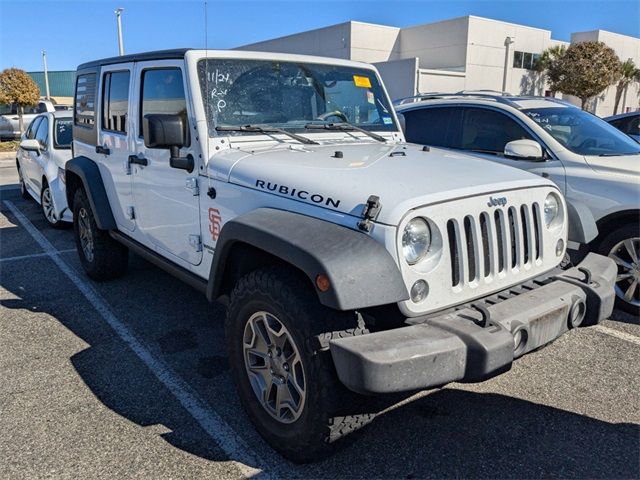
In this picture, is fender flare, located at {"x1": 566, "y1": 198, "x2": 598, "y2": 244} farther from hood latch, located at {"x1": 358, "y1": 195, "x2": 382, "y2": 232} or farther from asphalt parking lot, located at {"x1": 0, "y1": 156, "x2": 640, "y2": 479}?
hood latch, located at {"x1": 358, "y1": 195, "x2": 382, "y2": 232}

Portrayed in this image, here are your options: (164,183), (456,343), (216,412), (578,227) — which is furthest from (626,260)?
(164,183)

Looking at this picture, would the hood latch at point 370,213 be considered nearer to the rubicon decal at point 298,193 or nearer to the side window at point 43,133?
the rubicon decal at point 298,193

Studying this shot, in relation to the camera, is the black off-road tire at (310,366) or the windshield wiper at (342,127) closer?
the black off-road tire at (310,366)

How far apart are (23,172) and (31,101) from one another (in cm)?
1747

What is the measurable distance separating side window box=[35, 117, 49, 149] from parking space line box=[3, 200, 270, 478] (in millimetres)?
3430

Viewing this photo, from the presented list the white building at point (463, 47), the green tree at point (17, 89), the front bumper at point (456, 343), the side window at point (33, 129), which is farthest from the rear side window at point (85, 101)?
the white building at point (463, 47)

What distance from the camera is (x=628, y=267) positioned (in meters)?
4.48

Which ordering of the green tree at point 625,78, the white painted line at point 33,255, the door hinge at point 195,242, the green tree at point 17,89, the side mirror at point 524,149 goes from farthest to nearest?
the green tree at point 625,78 < the green tree at point 17,89 < the white painted line at point 33,255 < the side mirror at point 524,149 < the door hinge at point 195,242

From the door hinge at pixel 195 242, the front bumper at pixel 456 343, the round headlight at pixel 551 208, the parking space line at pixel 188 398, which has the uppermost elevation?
the round headlight at pixel 551 208

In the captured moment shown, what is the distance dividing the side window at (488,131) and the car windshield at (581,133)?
0.70 feet

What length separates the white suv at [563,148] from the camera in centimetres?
446

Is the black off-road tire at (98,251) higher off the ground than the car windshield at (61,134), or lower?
lower

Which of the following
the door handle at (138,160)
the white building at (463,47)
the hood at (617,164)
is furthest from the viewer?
the white building at (463,47)

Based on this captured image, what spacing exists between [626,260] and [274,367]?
11.3 feet
